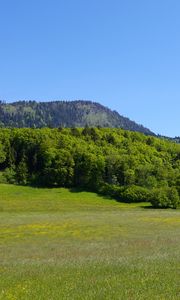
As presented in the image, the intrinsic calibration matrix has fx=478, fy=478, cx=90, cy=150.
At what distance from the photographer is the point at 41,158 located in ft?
562

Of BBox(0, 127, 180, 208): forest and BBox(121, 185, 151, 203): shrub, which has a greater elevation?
BBox(0, 127, 180, 208): forest

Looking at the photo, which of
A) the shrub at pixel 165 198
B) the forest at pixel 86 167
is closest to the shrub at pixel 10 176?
the forest at pixel 86 167

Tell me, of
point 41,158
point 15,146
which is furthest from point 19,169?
point 15,146

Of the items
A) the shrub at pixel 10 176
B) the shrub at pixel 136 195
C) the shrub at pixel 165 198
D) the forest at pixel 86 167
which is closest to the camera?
the shrub at pixel 165 198

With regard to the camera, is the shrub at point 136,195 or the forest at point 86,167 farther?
the forest at point 86,167

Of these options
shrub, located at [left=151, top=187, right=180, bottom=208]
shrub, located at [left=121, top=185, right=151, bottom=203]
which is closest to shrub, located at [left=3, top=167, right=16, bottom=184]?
shrub, located at [left=121, top=185, right=151, bottom=203]

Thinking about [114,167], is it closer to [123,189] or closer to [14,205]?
[123,189]

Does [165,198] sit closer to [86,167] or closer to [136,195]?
[136,195]

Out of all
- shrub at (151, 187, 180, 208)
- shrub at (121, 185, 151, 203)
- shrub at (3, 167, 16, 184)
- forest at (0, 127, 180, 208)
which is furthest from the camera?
shrub at (3, 167, 16, 184)

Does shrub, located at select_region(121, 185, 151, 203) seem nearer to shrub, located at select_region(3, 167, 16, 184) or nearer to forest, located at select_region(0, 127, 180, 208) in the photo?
forest, located at select_region(0, 127, 180, 208)

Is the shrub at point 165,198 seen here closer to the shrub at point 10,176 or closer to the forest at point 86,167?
the forest at point 86,167

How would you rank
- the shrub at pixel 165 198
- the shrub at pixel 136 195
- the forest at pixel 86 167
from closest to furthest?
the shrub at pixel 165 198 < the shrub at pixel 136 195 < the forest at pixel 86 167

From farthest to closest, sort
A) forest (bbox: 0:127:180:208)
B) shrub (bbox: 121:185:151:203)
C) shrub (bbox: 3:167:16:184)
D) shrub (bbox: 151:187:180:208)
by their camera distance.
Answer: shrub (bbox: 3:167:16:184) → forest (bbox: 0:127:180:208) → shrub (bbox: 121:185:151:203) → shrub (bbox: 151:187:180:208)

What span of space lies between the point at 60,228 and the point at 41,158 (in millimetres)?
114984
